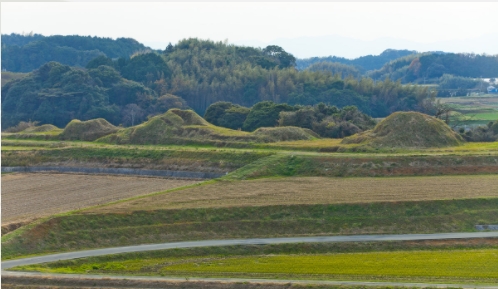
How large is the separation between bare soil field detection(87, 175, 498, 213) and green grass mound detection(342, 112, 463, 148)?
7.27 meters

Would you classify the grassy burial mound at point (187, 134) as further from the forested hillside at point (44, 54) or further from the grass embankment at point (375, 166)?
the forested hillside at point (44, 54)

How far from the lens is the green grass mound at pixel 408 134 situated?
39.3m

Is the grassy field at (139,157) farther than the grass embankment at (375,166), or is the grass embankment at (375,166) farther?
the grassy field at (139,157)

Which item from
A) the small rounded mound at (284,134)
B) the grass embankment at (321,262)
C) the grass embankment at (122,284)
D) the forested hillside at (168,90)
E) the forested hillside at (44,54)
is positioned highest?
the forested hillside at (44,54)

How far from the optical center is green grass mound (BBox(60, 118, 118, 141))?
48.4m

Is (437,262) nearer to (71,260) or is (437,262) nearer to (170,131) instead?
(71,260)

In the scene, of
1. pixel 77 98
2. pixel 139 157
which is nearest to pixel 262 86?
pixel 77 98

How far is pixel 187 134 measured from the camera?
45656 millimetres

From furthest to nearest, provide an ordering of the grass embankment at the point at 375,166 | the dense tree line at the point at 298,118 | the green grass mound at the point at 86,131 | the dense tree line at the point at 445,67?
the dense tree line at the point at 445,67 → the dense tree line at the point at 298,118 → the green grass mound at the point at 86,131 → the grass embankment at the point at 375,166

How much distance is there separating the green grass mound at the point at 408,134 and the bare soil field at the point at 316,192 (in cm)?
727

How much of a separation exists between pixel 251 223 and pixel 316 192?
4.82m

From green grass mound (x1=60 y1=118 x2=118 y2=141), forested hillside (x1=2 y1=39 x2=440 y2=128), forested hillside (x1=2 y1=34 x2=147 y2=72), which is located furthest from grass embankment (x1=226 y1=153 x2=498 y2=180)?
forested hillside (x1=2 y1=34 x2=147 y2=72)

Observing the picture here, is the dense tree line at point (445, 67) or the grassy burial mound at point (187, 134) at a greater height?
the dense tree line at point (445, 67)

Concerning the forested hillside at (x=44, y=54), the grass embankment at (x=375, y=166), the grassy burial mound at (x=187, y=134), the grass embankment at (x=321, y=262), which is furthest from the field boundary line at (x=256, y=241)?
the forested hillside at (x=44, y=54)
